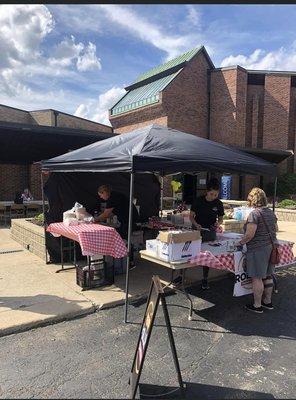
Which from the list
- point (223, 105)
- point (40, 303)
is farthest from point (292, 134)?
point (40, 303)

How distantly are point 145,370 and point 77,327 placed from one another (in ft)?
4.41

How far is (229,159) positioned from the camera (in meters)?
5.86

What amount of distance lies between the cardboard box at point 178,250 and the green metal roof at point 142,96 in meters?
19.4

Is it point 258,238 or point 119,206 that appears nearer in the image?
point 258,238

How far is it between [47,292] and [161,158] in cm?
281

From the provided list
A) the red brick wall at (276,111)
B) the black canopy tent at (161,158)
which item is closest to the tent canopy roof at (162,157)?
the black canopy tent at (161,158)

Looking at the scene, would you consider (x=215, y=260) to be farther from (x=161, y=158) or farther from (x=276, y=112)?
(x=276, y=112)

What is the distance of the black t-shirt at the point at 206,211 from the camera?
632 centimetres

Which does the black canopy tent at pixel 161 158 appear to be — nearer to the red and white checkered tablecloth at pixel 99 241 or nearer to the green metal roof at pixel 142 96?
the red and white checkered tablecloth at pixel 99 241

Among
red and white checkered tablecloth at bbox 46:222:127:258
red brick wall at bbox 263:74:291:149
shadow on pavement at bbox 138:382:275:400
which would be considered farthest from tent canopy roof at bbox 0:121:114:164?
red brick wall at bbox 263:74:291:149

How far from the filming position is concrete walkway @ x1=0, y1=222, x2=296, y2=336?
16.0ft

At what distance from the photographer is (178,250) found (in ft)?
15.7

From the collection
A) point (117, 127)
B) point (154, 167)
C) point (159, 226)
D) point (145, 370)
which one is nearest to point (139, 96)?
point (117, 127)

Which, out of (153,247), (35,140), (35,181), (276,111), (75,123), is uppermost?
(276,111)
